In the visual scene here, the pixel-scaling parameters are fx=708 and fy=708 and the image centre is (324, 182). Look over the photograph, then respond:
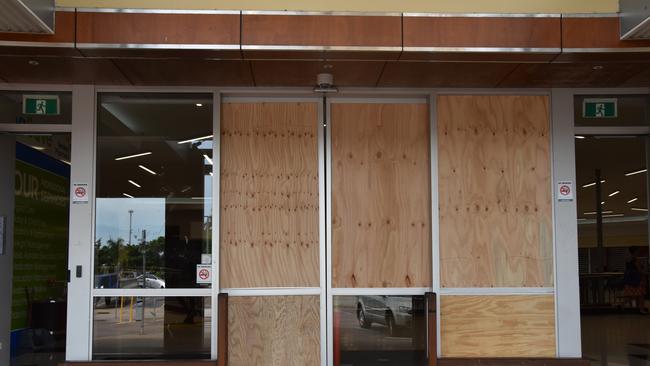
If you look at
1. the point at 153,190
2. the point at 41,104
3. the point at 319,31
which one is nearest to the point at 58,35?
the point at 41,104

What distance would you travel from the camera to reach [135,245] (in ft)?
22.1

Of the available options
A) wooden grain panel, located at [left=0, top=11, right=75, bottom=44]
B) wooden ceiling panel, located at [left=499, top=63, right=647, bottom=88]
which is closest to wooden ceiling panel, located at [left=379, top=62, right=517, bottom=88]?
wooden ceiling panel, located at [left=499, top=63, right=647, bottom=88]

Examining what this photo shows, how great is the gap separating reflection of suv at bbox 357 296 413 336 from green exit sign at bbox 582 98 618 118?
2.54 metres

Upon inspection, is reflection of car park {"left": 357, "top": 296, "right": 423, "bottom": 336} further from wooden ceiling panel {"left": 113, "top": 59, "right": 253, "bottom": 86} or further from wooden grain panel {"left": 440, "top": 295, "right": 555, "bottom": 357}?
wooden ceiling panel {"left": 113, "top": 59, "right": 253, "bottom": 86}

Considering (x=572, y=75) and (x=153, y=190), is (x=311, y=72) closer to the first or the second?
(x=153, y=190)

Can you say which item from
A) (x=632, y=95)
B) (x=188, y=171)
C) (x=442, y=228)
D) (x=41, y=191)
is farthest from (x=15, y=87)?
(x=632, y=95)

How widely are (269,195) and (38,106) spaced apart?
2.36m

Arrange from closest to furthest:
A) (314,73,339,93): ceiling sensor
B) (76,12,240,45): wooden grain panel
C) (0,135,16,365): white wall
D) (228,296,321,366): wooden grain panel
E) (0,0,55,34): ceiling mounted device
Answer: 1. (0,0,55,34): ceiling mounted device
2. (76,12,240,45): wooden grain panel
3. (314,73,339,93): ceiling sensor
4. (228,296,321,366): wooden grain panel
5. (0,135,16,365): white wall

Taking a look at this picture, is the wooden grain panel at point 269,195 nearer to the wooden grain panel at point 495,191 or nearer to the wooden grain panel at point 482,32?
the wooden grain panel at point 495,191

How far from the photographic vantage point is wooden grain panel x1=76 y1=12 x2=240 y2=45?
18.1 feet

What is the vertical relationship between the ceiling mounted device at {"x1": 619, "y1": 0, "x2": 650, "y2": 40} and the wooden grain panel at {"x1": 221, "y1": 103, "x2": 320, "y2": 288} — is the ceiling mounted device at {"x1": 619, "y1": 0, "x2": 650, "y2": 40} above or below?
above

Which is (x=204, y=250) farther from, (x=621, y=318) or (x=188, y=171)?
(x=621, y=318)

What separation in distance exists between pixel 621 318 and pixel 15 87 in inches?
555

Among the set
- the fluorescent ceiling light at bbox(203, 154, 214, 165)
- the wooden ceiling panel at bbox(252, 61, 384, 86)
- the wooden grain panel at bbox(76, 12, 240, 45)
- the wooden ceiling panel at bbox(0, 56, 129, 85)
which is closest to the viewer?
the wooden grain panel at bbox(76, 12, 240, 45)
